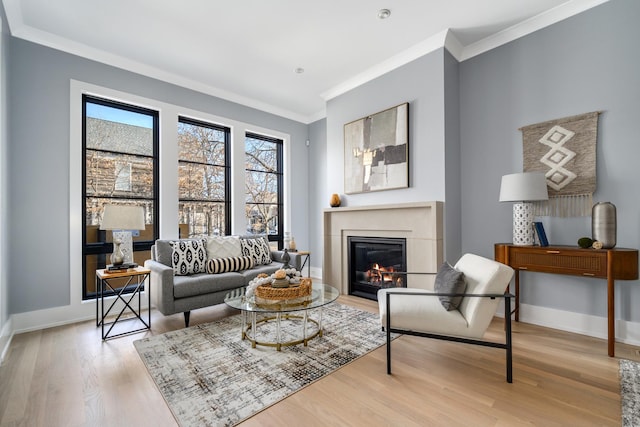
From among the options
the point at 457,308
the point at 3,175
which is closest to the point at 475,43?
the point at 457,308

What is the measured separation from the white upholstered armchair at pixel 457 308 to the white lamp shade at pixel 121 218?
99.9 inches

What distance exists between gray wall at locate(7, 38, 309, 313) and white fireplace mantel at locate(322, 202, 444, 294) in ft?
10.5

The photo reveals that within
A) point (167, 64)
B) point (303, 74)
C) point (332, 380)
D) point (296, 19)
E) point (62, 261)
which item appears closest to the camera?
point (332, 380)

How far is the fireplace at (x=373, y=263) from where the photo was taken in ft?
12.3

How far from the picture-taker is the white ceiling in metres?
2.78

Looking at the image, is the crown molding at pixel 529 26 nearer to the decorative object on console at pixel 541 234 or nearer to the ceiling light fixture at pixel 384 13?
the ceiling light fixture at pixel 384 13

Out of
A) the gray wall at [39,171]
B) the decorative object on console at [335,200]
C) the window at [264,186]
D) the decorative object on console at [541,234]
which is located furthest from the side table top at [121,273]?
the decorative object on console at [541,234]

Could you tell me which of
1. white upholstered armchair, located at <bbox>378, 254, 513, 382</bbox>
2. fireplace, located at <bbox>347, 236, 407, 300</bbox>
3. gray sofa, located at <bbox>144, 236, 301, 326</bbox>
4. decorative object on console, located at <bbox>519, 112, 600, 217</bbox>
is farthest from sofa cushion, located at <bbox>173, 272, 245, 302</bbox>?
decorative object on console, located at <bbox>519, 112, 600, 217</bbox>

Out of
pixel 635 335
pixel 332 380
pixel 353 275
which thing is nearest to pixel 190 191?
pixel 353 275

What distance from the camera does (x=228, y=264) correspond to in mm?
3605

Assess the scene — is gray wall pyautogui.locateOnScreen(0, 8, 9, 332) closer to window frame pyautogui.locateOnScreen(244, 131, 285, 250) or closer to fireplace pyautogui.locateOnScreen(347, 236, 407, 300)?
window frame pyautogui.locateOnScreen(244, 131, 285, 250)

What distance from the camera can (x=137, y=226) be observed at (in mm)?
2990

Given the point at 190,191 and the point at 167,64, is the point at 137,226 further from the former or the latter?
the point at 167,64

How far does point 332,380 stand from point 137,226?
239 centimetres
